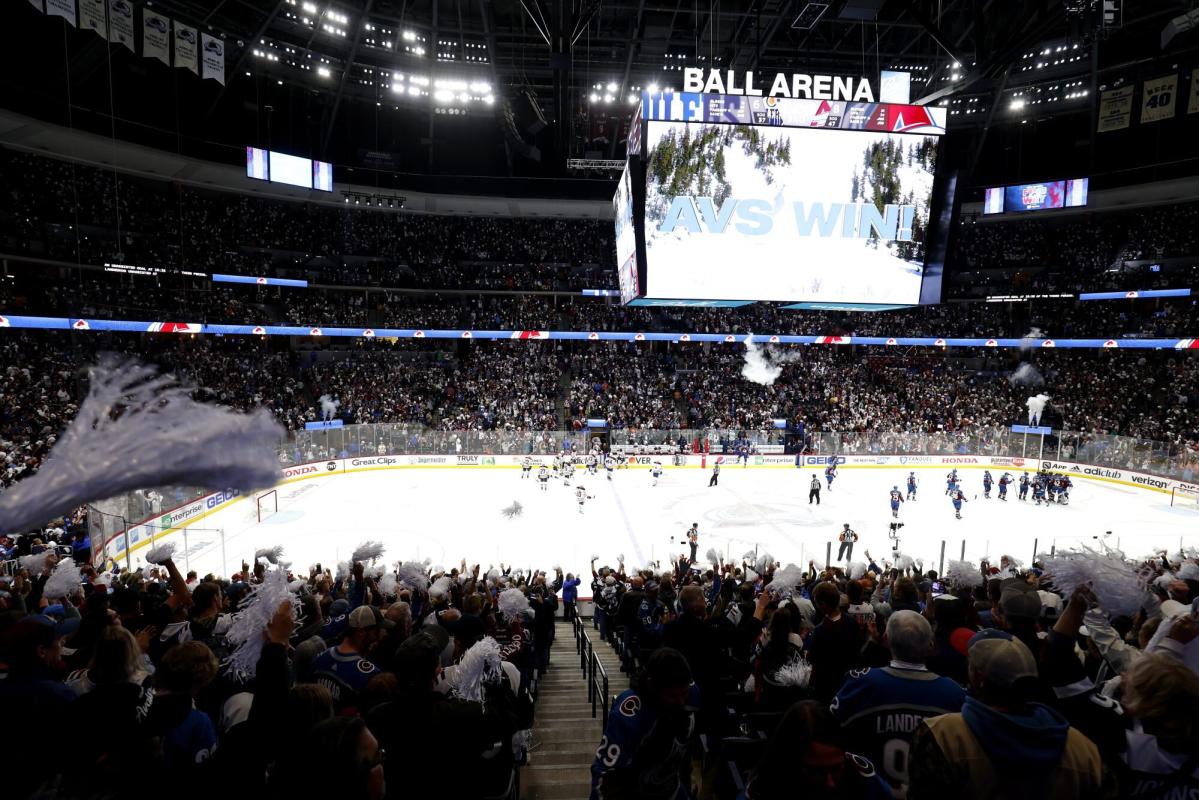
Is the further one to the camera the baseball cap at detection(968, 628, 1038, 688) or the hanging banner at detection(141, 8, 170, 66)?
the hanging banner at detection(141, 8, 170, 66)

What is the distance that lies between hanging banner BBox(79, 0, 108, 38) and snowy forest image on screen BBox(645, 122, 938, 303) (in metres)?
16.9

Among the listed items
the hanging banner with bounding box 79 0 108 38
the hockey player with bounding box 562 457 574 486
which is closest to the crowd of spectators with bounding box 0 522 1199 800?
the hockey player with bounding box 562 457 574 486

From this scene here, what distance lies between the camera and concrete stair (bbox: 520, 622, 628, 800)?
4594 millimetres

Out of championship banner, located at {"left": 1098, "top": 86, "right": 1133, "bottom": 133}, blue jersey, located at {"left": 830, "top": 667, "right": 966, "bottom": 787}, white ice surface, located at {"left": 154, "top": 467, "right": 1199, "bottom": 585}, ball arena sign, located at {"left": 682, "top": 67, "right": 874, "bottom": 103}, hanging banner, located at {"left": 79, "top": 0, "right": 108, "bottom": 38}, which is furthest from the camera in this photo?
championship banner, located at {"left": 1098, "top": 86, "right": 1133, "bottom": 133}

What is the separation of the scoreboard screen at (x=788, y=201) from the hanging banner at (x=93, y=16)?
16.6m

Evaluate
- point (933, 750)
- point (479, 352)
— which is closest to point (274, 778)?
point (933, 750)

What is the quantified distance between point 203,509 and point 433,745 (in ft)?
64.5

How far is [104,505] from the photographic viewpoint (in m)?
13.4

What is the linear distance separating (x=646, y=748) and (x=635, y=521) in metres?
17.6

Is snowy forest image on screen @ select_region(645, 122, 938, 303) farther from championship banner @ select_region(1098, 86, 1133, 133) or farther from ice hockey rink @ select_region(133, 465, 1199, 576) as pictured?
championship banner @ select_region(1098, 86, 1133, 133)

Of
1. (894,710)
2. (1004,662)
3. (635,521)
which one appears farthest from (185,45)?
(1004,662)

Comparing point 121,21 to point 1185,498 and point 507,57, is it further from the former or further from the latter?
point 1185,498

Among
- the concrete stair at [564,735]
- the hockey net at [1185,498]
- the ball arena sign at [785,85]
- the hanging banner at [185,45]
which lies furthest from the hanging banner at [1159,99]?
the hanging banner at [185,45]

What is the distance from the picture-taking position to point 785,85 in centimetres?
1520
